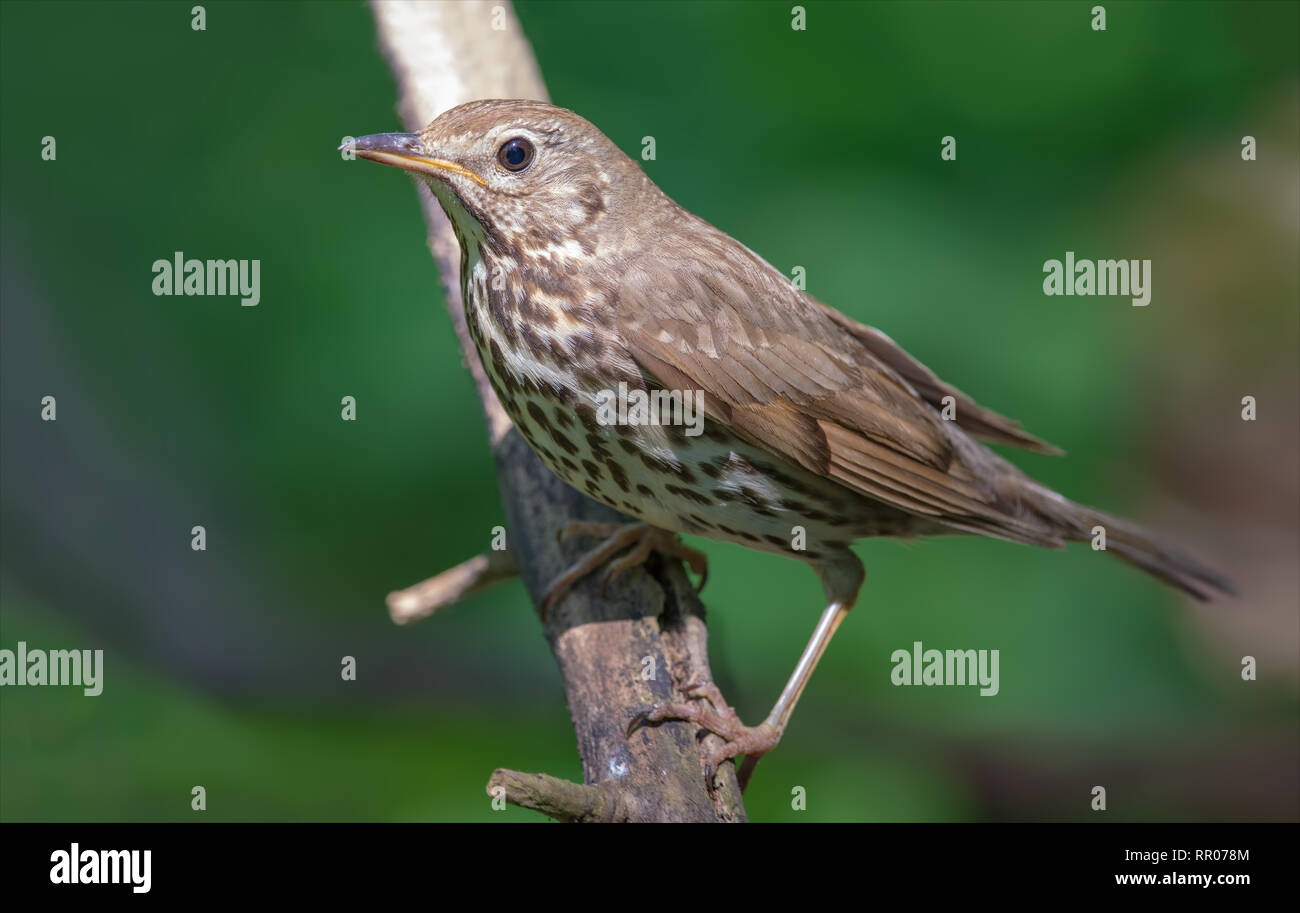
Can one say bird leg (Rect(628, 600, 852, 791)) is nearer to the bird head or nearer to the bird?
the bird

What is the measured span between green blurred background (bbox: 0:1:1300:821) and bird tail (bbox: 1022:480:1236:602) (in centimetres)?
140

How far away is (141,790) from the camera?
4.61 metres

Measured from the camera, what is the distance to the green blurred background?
5176mm

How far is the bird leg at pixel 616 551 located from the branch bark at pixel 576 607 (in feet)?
0.12

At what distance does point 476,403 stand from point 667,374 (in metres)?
2.31

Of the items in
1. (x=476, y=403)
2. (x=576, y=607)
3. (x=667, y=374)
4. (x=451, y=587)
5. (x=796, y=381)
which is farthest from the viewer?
(x=476, y=403)

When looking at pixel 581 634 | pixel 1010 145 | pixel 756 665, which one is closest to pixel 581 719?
pixel 581 634

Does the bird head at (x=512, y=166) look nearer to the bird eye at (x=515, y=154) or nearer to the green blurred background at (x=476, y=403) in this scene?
the bird eye at (x=515, y=154)

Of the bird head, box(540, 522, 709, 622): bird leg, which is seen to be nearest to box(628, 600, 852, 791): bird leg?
box(540, 522, 709, 622): bird leg

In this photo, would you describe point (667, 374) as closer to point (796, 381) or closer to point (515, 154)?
point (796, 381)

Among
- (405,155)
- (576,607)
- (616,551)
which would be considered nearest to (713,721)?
(576,607)

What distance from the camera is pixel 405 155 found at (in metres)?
3.12

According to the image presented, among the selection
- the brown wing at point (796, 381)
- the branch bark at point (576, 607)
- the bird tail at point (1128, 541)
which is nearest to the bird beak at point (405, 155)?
the brown wing at point (796, 381)

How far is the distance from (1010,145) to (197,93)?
4075 millimetres
